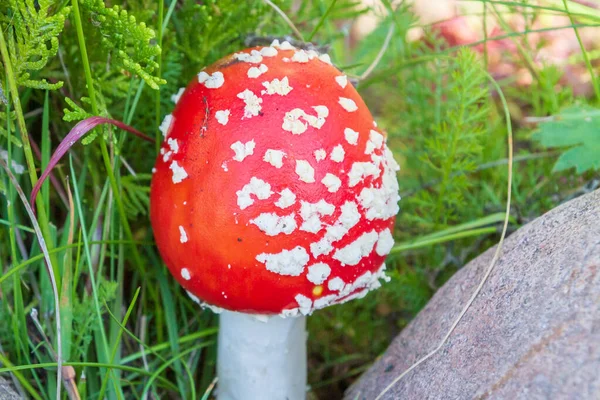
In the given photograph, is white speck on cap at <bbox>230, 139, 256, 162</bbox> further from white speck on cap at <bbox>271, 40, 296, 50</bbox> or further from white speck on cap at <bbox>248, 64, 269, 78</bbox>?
white speck on cap at <bbox>271, 40, 296, 50</bbox>

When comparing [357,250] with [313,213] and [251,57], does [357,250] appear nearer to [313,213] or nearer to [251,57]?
[313,213]

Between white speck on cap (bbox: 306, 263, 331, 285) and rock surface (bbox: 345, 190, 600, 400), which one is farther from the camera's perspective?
white speck on cap (bbox: 306, 263, 331, 285)

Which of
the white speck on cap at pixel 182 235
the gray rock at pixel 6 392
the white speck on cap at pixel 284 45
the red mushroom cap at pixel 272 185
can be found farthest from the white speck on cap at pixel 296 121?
the gray rock at pixel 6 392

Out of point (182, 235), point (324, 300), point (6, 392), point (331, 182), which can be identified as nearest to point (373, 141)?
point (331, 182)

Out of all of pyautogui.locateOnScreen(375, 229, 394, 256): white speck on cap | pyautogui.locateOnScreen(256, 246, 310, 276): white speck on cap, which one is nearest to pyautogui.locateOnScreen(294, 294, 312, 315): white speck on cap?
pyautogui.locateOnScreen(256, 246, 310, 276): white speck on cap

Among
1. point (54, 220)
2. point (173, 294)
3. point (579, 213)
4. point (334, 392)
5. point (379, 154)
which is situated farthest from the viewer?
point (334, 392)

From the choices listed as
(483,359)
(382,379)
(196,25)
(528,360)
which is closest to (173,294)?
(382,379)

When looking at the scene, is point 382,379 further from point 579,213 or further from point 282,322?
point 579,213
